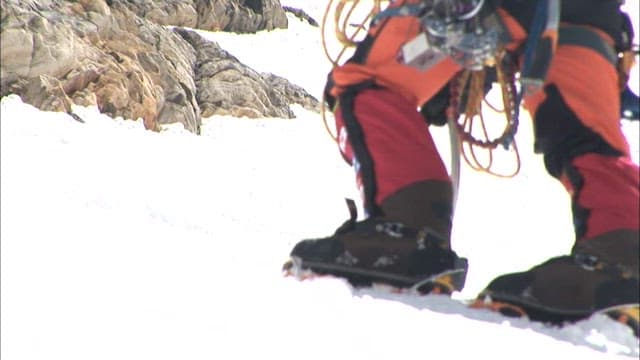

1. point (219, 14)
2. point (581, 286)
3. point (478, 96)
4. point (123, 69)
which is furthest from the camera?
point (219, 14)

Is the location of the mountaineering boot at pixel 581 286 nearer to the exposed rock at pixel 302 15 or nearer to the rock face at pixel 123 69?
the rock face at pixel 123 69

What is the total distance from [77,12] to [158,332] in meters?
7.41

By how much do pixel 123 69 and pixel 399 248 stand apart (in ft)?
18.4

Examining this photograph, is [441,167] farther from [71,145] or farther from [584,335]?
[71,145]

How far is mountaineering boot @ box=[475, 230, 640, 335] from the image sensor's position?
2348 mm

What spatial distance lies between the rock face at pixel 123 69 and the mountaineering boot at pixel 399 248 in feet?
8.88

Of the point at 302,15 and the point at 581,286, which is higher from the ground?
the point at 581,286

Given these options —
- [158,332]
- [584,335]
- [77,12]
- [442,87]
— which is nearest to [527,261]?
[442,87]

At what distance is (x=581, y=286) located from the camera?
7.73ft

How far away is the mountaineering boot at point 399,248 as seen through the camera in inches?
99.4

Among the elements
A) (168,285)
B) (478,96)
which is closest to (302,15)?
(478,96)

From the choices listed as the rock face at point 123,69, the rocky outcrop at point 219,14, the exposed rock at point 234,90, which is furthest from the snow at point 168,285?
the rocky outcrop at point 219,14

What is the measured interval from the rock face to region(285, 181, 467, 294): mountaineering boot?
2.71 metres

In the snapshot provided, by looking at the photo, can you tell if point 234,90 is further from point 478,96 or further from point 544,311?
point 544,311
